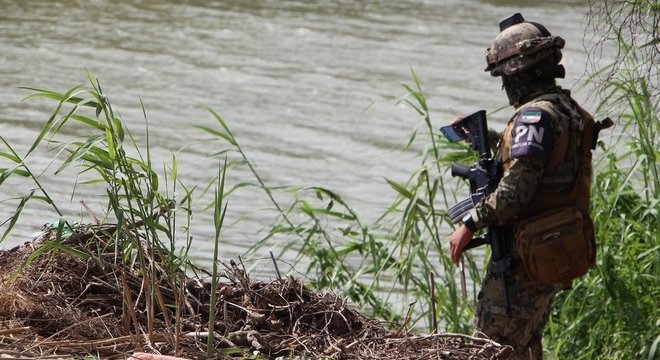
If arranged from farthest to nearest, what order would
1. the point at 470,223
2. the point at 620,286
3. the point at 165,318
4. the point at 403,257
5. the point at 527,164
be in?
the point at 403,257 → the point at 620,286 → the point at 470,223 → the point at 527,164 → the point at 165,318

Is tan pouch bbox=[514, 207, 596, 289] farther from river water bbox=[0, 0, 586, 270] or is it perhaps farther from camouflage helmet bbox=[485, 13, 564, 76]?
river water bbox=[0, 0, 586, 270]

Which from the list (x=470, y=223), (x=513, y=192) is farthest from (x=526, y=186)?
(x=470, y=223)

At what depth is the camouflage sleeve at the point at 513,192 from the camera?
4.69m

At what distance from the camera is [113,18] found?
1486 cm

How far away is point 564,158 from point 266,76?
778 centimetres

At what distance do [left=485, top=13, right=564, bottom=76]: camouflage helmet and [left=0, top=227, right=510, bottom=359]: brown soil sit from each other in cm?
144

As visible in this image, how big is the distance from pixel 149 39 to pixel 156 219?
412 inches

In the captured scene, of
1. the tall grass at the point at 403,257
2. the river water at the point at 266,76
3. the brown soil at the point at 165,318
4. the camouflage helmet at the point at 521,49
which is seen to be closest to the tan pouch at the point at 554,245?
the camouflage helmet at the point at 521,49

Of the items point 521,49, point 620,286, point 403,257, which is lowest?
point 403,257

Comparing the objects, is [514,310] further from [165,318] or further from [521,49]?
[165,318]

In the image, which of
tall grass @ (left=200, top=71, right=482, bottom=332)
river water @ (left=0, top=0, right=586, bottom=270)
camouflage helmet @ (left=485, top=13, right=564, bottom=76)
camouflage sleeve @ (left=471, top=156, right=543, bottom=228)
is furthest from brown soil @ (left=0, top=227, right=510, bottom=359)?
river water @ (left=0, top=0, right=586, bottom=270)

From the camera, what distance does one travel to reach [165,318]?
344 centimetres

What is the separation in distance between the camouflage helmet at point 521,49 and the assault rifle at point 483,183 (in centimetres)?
24

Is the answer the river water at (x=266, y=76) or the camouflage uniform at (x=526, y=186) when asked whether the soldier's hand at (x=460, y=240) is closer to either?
the camouflage uniform at (x=526, y=186)
